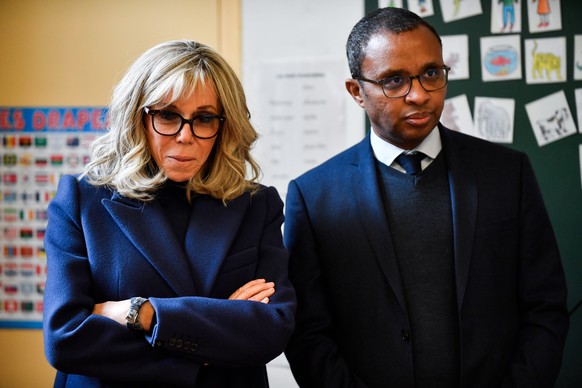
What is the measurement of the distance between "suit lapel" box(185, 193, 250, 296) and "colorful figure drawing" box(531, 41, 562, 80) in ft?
5.47

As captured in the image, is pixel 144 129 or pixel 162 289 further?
pixel 144 129

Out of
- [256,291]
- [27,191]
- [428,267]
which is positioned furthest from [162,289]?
[27,191]

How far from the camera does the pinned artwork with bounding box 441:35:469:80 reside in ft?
9.06

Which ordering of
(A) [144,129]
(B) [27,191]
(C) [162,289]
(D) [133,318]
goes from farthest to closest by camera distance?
(B) [27,191] → (A) [144,129] → (C) [162,289] → (D) [133,318]

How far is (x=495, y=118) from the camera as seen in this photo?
2762mm

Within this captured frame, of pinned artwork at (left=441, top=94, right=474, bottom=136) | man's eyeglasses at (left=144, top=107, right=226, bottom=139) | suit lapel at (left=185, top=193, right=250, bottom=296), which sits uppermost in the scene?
pinned artwork at (left=441, top=94, right=474, bottom=136)

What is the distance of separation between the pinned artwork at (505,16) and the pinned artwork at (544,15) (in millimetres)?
51

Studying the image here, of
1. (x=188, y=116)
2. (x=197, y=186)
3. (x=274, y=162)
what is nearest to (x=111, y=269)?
(x=197, y=186)

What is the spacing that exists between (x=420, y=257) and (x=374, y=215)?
0.57ft

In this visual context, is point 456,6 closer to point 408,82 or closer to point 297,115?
point 297,115

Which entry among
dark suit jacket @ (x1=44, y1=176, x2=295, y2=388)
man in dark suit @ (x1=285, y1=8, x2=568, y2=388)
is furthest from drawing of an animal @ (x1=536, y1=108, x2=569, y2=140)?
dark suit jacket @ (x1=44, y1=176, x2=295, y2=388)

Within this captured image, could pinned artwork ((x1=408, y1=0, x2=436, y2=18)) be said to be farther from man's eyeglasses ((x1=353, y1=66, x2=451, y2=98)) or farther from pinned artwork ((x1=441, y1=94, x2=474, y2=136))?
man's eyeglasses ((x1=353, y1=66, x2=451, y2=98))

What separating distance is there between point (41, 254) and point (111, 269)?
175cm

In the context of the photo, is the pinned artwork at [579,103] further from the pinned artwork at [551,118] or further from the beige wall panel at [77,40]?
the beige wall panel at [77,40]
